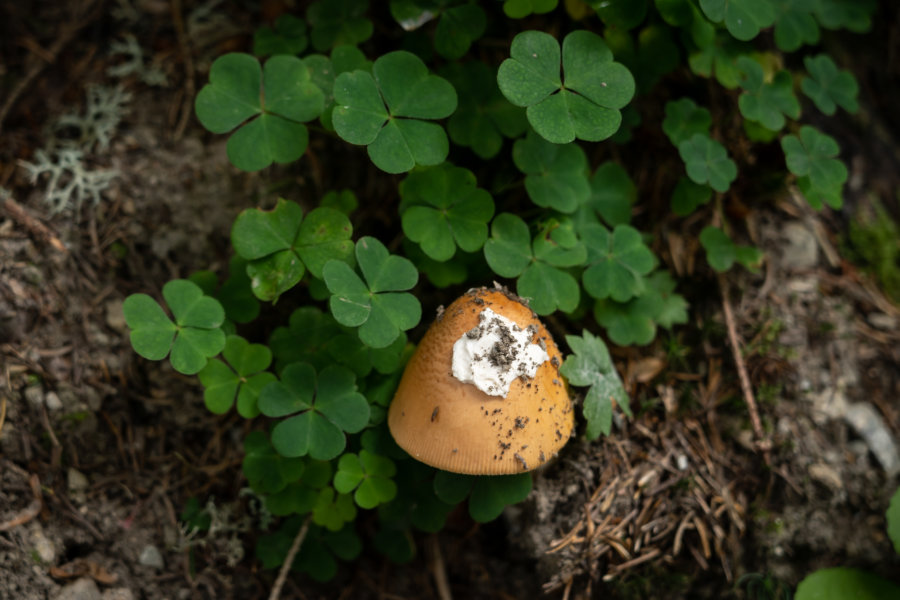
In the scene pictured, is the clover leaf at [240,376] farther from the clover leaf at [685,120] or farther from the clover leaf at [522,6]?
the clover leaf at [685,120]

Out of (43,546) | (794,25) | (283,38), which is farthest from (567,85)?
(43,546)

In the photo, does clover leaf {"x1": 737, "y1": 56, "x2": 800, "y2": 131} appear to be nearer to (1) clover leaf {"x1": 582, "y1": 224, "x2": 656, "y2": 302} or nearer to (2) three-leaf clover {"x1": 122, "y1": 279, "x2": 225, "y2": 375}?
(1) clover leaf {"x1": 582, "y1": 224, "x2": 656, "y2": 302}

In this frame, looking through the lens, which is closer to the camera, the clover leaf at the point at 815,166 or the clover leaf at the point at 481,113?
the clover leaf at the point at 481,113

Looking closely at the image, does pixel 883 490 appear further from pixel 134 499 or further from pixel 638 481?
pixel 134 499

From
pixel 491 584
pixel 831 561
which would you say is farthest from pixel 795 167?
pixel 491 584

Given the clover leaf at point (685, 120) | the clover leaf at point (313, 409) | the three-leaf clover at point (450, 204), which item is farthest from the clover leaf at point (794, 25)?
the clover leaf at point (313, 409)

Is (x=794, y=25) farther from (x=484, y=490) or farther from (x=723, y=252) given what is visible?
(x=484, y=490)
